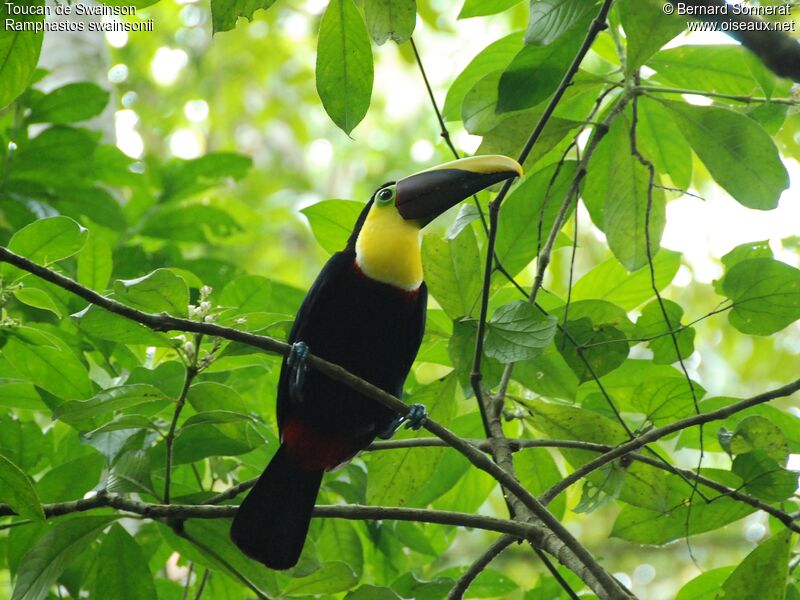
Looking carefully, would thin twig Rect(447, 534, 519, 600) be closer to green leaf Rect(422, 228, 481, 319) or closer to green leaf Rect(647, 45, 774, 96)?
green leaf Rect(422, 228, 481, 319)

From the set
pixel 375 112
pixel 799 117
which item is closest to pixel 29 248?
pixel 799 117

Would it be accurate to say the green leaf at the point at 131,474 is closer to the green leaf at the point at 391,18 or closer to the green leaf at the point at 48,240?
the green leaf at the point at 48,240

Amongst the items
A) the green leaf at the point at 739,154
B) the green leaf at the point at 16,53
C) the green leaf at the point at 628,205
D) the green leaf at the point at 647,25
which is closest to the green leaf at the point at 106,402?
the green leaf at the point at 16,53

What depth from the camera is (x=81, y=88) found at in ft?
11.6

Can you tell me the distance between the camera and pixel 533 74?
2.55 metres

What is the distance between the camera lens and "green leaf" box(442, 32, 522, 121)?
9.61ft

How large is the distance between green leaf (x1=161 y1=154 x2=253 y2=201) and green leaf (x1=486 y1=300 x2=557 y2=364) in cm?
214

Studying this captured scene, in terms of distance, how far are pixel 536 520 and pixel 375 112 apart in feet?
33.4

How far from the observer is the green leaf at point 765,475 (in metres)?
2.30

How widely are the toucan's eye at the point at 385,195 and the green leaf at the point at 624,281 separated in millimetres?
703

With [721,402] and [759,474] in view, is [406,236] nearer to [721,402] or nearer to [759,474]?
[721,402]

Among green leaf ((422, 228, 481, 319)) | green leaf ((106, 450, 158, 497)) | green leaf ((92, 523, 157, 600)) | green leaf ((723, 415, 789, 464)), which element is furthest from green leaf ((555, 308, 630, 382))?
green leaf ((92, 523, 157, 600))

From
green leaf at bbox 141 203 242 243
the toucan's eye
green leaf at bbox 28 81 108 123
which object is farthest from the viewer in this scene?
green leaf at bbox 141 203 242 243

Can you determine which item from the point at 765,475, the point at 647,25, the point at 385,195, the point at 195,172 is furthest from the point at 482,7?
the point at 195,172
